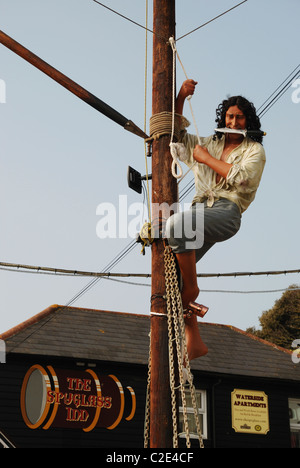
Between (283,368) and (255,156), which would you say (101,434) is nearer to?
(283,368)

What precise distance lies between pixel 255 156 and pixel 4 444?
10.6 meters

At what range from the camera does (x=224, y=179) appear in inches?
→ 194

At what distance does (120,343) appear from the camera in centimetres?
1577

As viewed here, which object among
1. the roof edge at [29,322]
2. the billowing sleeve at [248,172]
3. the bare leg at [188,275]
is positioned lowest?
the bare leg at [188,275]

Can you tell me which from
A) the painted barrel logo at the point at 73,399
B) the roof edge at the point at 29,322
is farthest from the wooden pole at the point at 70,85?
the roof edge at the point at 29,322

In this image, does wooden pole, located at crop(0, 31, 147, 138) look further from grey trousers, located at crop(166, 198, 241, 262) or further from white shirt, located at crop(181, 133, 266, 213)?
grey trousers, located at crop(166, 198, 241, 262)

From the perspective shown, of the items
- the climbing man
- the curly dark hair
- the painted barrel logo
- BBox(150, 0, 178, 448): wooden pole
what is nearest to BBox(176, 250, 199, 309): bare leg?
the climbing man

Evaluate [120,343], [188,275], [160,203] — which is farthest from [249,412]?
[160,203]

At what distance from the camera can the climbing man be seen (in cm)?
468

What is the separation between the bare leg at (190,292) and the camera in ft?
15.5

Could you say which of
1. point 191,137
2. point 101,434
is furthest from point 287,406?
point 191,137

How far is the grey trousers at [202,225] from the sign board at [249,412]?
12.5 meters

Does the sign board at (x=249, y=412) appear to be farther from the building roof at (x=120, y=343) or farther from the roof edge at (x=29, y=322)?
the roof edge at (x=29, y=322)

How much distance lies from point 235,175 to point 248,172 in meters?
0.11
